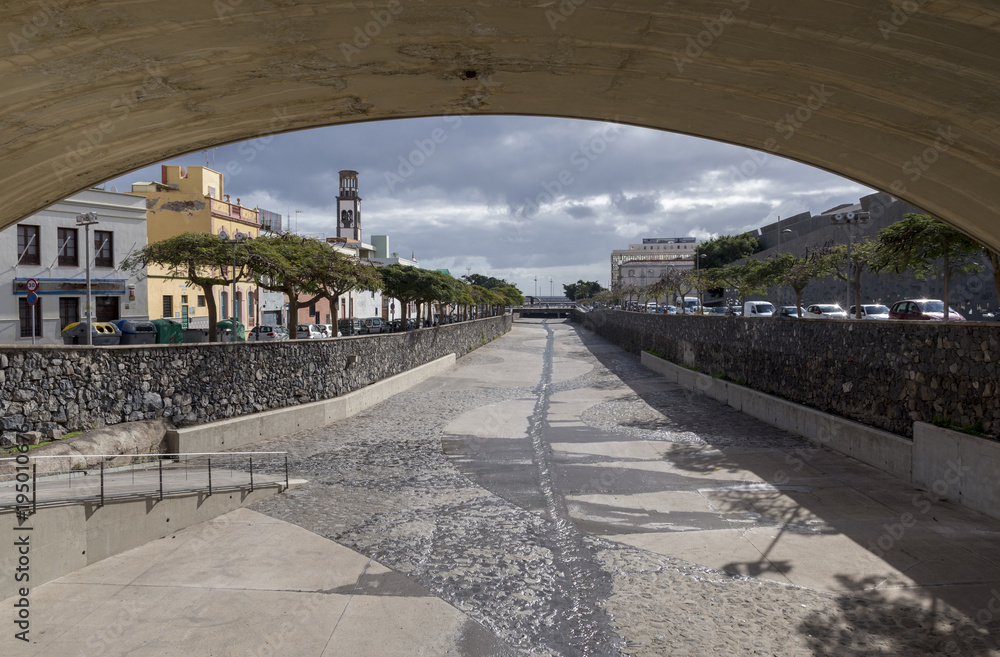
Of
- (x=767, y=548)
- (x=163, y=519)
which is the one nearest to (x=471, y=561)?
(x=767, y=548)

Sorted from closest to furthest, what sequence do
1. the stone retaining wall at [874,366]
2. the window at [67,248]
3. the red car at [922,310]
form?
1. the stone retaining wall at [874,366]
2. the red car at [922,310]
3. the window at [67,248]

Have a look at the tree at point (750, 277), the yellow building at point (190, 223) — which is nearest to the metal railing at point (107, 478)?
the yellow building at point (190, 223)

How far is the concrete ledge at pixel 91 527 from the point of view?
21.5 feet

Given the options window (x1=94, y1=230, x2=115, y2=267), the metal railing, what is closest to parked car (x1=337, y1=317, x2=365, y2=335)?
window (x1=94, y1=230, x2=115, y2=267)

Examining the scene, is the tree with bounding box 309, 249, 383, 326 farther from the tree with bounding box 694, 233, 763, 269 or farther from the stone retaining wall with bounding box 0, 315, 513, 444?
the tree with bounding box 694, 233, 763, 269

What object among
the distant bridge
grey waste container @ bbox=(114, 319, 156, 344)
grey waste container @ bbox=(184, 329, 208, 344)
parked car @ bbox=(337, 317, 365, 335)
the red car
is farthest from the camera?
the distant bridge

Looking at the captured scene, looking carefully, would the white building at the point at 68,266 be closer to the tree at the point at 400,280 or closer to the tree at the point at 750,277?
the tree at the point at 400,280

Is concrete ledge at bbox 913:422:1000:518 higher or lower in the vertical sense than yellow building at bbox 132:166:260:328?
lower

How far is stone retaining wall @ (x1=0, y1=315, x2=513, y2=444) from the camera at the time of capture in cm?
1119

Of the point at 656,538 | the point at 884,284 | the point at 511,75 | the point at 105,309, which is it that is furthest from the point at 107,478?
the point at 884,284

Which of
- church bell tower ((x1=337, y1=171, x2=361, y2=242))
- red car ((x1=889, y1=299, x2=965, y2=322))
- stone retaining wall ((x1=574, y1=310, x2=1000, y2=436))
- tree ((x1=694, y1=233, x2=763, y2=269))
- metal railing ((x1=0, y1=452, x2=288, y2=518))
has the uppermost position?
church bell tower ((x1=337, y1=171, x2=361, y2=242))

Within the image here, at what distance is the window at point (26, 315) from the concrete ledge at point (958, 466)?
30.3 meters

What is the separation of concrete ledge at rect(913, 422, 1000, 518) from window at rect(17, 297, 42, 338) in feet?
99.4

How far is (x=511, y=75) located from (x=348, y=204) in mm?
96379
